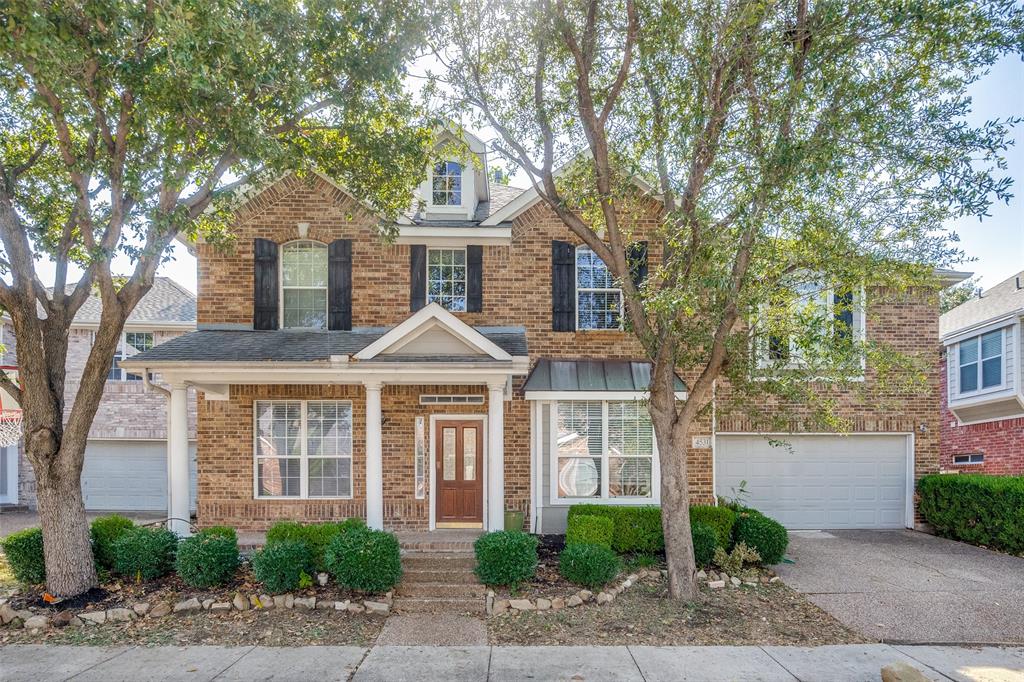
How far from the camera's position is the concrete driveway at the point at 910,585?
7.65m

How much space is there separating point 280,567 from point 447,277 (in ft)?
18.7

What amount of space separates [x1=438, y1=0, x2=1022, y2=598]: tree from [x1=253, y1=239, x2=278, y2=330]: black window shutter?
16.9 ft

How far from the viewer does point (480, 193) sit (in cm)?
1337

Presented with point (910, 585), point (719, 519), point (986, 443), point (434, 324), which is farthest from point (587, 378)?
point (986, 443)

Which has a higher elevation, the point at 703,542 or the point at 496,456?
the point at 496,456

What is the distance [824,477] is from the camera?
1285 cm

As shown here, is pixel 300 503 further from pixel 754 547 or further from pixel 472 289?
pixel 754 547

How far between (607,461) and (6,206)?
956 centimetres

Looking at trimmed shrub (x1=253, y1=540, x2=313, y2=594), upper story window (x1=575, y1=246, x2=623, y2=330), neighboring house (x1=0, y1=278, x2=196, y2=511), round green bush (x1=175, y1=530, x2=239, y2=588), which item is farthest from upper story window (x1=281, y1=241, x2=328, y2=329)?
neighboring house (x1=0, y1=278, x2=196, y2=511)

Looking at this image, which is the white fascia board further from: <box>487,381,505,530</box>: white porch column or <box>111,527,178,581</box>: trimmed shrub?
<box>111,527,178,581</box>: trimmed shrub

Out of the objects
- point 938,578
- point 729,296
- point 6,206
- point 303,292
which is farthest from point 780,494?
point 6,206

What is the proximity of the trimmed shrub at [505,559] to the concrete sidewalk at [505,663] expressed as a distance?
147 cm

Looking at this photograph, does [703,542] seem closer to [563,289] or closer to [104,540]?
[563,289]

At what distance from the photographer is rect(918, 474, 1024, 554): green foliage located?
35.8 ft
